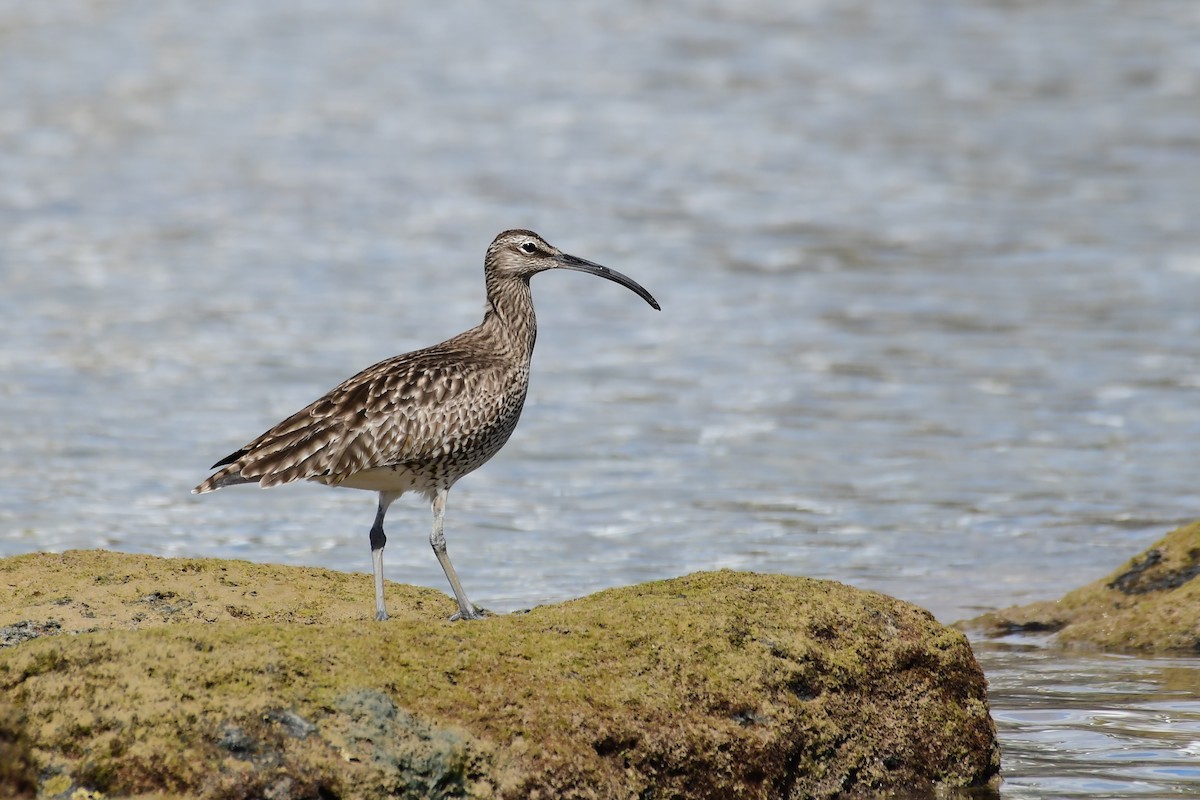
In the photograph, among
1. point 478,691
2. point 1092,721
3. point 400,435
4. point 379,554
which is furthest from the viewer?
point 1092,721

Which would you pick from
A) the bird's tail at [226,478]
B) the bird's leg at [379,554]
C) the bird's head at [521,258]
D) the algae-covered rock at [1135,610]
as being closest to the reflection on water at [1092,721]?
the algae-covered rock at [1135,610]

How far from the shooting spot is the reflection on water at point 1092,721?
770cm

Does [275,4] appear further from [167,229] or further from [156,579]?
[156,579]

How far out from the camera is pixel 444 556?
28.4ft

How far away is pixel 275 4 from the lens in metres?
38.2

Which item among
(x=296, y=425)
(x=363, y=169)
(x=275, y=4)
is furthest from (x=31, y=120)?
A: (x=296, y=425)

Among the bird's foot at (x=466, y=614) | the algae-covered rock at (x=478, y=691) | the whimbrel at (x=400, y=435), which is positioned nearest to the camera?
the algae-covered rock at (x=478, y=691)

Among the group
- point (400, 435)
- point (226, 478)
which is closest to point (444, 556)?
point (400, 435)

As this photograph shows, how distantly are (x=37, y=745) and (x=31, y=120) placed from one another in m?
25.1

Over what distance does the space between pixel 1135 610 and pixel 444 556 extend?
4123mm

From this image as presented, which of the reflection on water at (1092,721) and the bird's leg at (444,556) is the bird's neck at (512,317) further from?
the reflection on water at (1092,721)

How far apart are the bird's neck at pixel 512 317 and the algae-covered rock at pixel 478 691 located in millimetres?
1597

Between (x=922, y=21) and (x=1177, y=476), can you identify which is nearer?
(x=1177, y=476)

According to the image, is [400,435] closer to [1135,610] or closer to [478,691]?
[478,691]
